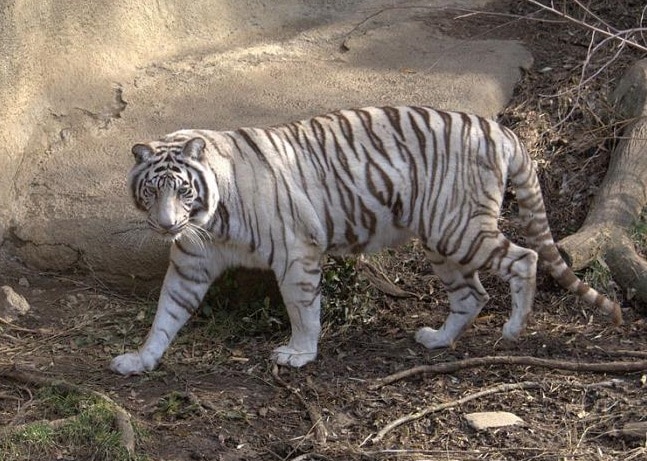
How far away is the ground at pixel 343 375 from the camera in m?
4.53

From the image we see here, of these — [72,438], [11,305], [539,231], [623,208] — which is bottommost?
[11,305]

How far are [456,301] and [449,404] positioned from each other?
831 millimetres

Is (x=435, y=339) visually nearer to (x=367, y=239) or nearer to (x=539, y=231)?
(x=367, y=239)

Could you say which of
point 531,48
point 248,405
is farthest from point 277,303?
point 531,48

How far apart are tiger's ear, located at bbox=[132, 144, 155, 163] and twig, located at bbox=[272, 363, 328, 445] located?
1205 millimetres

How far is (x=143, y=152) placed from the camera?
4945mm

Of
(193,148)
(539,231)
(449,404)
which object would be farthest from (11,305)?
(539,231)

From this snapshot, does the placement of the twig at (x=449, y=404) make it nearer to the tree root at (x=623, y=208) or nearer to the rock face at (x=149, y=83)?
the tree root at (x=623, y=208)

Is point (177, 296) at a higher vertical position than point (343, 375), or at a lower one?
higher

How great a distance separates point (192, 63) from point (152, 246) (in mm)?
1960

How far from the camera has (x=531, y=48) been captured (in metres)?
7.87

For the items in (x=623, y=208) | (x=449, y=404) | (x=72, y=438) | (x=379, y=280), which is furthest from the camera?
(x=623, y=208)

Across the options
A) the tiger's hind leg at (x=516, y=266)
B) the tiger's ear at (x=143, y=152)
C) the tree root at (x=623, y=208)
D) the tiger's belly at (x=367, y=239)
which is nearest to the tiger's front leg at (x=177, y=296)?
the tiger's ear at (x=143, y=152)

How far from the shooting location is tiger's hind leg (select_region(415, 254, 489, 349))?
546 cm
